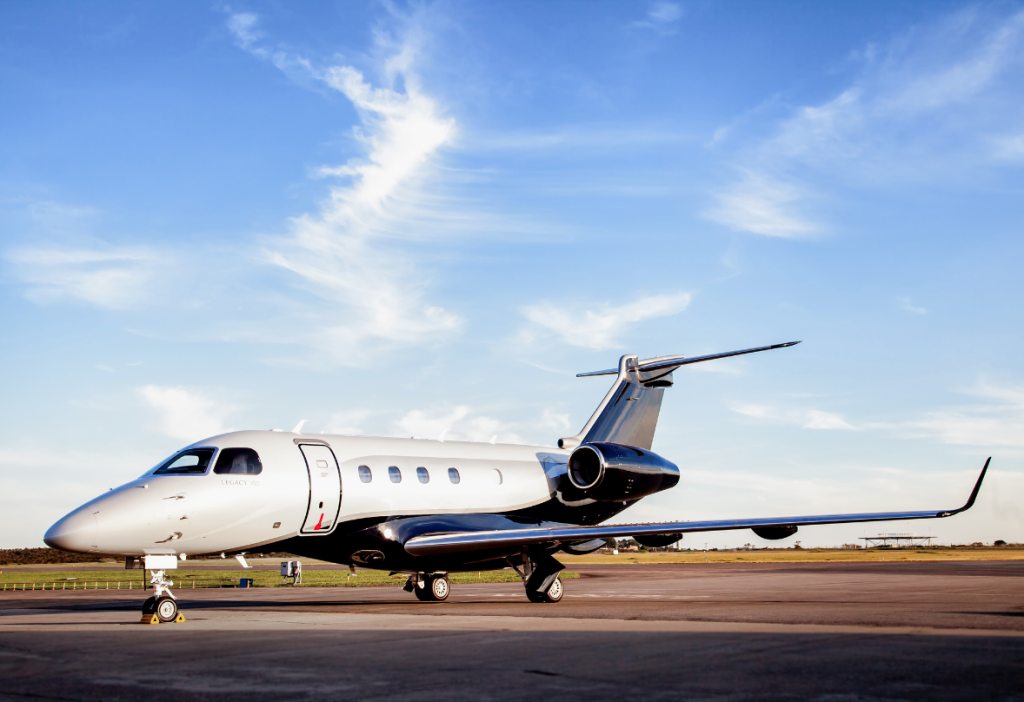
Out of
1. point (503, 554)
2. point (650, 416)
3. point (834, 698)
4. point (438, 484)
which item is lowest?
point (834, 698)

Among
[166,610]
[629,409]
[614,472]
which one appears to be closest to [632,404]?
[629,409]

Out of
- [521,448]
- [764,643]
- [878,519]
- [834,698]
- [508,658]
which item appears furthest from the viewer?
[521,448]

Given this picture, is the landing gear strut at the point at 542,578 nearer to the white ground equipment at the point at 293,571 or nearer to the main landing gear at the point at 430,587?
the main landing gear at the point at 430,587

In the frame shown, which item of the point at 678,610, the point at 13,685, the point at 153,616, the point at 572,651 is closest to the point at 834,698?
the point at 572,651

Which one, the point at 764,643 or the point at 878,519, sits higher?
the point at 878,519

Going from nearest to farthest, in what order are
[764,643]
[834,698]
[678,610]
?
1. [834,698]
2. [764,643]
3. [678,610]

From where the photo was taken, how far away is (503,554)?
20.2 m

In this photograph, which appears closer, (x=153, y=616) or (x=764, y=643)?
(x=764, y=643)

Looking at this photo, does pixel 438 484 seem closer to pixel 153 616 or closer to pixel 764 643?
pixel 153 616

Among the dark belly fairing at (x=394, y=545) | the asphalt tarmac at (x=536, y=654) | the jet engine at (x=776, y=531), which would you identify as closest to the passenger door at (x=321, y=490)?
the dark belly fairing at (x=394, y=545)

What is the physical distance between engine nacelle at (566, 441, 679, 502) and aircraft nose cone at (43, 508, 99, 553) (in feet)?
36.7

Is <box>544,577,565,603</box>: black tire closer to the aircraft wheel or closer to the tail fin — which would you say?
the aircraft wheel

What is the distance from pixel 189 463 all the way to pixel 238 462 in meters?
0.93

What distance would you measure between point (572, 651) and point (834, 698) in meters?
3.43
